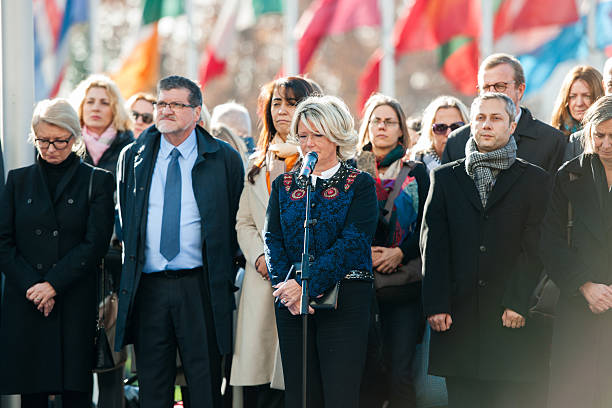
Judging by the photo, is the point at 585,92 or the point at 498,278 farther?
the point at 585,92

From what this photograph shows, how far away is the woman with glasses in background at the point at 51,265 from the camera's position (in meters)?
6.36

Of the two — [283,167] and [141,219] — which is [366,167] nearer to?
[283,167]

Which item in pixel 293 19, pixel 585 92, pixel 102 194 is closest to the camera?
pixel 102 194

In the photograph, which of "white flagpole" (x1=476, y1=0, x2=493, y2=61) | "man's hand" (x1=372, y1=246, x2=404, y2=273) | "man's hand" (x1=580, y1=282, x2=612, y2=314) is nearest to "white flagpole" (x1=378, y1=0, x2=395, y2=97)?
"white flagpole" (x1=476, y1=0, x2=493, y2=61)

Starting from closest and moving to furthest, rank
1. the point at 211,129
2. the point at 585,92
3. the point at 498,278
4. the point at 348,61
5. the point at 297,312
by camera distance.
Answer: the point at 297,312, the point at 498,278, the point at 585,92, the point at 211,129, the point at 348,61

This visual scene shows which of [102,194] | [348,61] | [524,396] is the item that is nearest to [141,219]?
[102,194]

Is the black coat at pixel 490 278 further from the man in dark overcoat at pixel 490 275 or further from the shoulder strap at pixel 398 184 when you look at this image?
the shoulder strap at pixel 398 184

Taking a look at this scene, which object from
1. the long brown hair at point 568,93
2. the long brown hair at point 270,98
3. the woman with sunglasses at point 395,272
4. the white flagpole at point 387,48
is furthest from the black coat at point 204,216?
the white flagpole at point 387,48

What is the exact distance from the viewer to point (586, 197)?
18.6ft

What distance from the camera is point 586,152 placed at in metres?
5.75

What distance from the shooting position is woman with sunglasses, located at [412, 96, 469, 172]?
761 cm

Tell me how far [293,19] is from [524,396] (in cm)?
1042

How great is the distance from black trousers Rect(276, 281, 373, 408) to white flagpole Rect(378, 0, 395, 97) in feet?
33.0

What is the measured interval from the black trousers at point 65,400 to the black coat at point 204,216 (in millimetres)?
585
